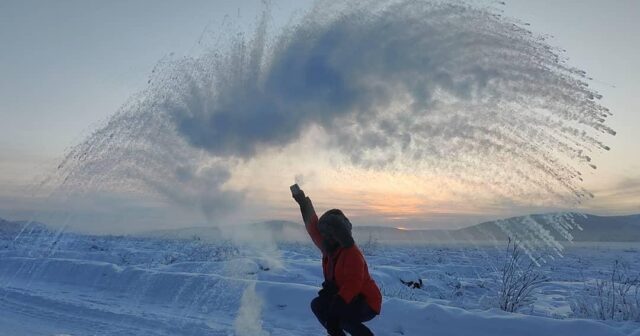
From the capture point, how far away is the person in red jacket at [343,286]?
428cm

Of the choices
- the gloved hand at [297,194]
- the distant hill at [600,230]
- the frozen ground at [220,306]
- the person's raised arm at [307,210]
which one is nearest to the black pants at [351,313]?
the person's raised arm at [307,210]

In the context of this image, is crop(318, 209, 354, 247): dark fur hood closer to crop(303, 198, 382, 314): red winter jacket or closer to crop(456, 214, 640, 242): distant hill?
crop(303, 198, 382, 314): red winter jacket

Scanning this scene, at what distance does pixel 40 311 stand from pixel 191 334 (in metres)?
3.03

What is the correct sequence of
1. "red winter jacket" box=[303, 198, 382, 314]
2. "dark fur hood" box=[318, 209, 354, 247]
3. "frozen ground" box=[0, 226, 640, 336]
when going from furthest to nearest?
"frozen ground" box=[0, 226, 640, 336]
"dark fur hood" box=[318, 209, 354, 247]
"red winter jacket" box=[303, 198, 382, 314]

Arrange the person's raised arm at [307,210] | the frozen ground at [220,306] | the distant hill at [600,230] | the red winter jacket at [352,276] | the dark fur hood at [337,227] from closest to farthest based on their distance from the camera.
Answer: the red winter jacket at [352,276]
the dark fur hood at [337,227]
the person's raised arm at [307,210]
the frozen ground at [220,306]
the distant hill at [600,230]

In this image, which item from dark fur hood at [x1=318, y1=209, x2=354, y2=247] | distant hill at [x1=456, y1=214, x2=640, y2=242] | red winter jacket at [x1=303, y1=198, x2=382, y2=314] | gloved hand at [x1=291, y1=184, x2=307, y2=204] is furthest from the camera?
distant hill at [x1=456, y1=214, x2=640, y2=242]

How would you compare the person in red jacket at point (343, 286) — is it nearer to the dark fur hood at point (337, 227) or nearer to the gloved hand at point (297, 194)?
the dark fur hood at point (337, 227)

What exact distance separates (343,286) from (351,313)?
0.28 m

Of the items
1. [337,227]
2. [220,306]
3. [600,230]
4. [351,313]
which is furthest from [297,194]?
[600,230]

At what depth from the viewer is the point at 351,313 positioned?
434cm

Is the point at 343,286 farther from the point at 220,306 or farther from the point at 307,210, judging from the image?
the point at 220,306

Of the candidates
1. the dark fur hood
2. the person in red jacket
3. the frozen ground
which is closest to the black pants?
the person in red jacket

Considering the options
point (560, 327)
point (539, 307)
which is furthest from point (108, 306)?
point (539, 307)

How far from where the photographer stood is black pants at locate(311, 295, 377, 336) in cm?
433
